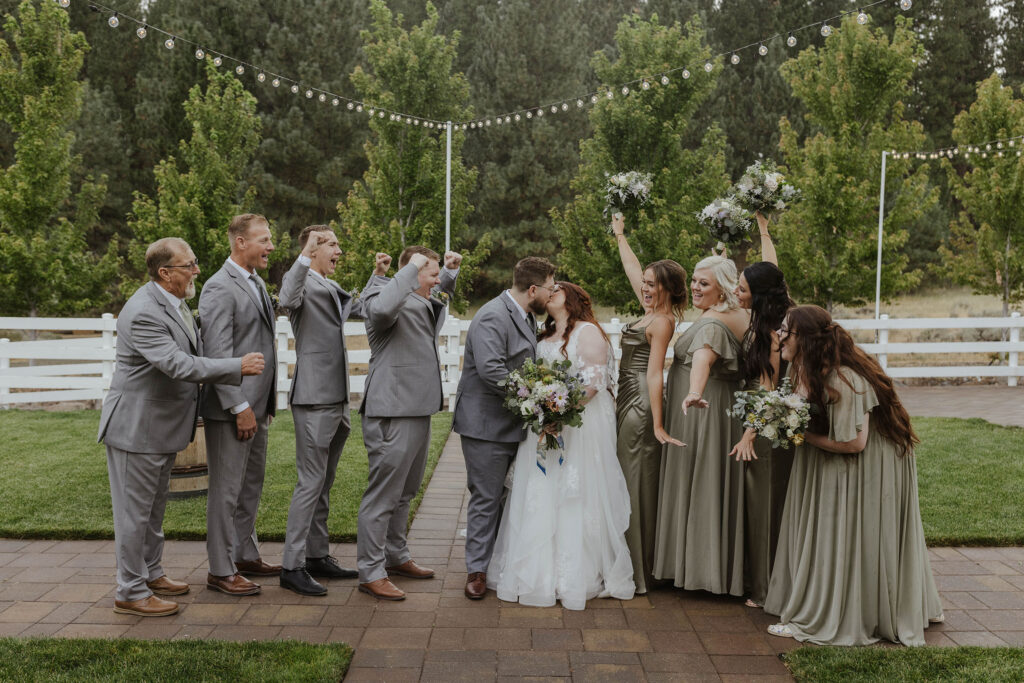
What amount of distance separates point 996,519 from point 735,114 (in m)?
23.7

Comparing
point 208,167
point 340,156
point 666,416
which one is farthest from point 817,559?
point 340,156

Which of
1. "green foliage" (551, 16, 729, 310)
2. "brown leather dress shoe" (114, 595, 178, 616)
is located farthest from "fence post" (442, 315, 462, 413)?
"brown leather dress shoe" (114, 595, 178, 616)

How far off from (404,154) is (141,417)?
508 inches

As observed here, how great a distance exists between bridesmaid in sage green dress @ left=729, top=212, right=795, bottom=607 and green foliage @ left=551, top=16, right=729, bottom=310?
11812 millimetres

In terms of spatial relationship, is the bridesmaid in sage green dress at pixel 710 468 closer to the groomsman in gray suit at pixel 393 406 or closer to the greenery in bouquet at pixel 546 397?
the greenery in bouquet at pixel 546 397

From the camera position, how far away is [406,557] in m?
5.34

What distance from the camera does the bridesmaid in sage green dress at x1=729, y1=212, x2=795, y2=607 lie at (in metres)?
4.70

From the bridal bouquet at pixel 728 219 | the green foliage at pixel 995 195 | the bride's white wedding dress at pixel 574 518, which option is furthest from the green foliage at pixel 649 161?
the bride's white wedding dress at pixel 574 518

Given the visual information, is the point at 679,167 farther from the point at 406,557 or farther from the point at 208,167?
the point at 406,557

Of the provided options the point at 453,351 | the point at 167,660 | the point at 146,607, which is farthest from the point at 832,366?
the point at 453,351

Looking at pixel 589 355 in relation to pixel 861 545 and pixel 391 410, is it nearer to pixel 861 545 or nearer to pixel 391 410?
pixel 391 410

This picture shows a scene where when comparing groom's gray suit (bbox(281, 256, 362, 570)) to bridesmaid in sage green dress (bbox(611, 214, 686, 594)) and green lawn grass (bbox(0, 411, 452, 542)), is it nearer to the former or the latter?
green lawn grass (bbox(0, 411, 452, 542))

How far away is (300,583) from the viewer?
4.93 m

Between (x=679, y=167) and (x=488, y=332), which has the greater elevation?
(x=679, y=167)
